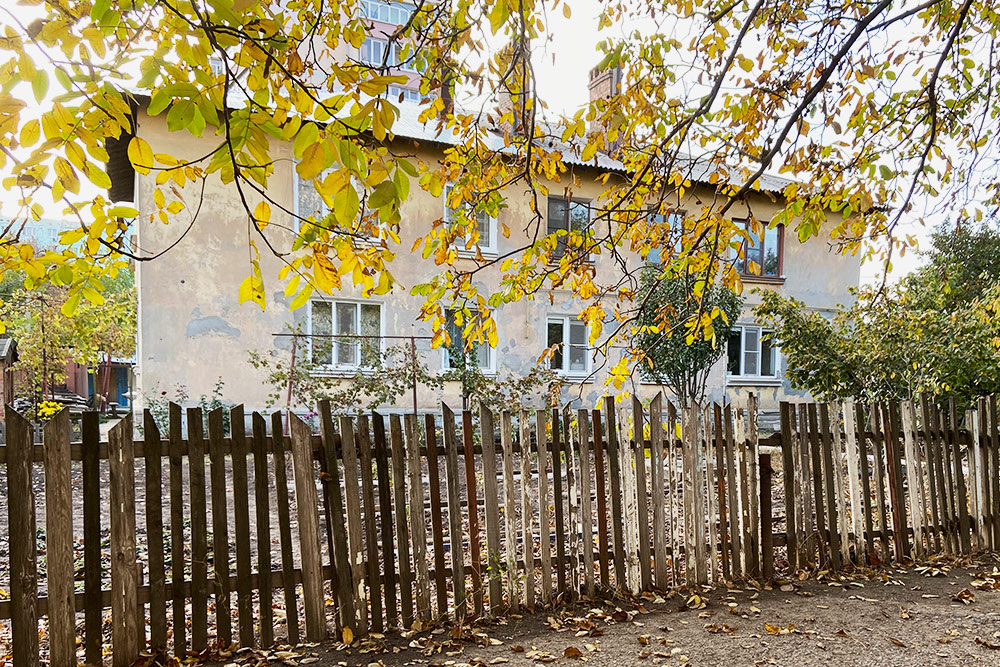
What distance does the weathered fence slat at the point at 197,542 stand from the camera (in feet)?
11.8

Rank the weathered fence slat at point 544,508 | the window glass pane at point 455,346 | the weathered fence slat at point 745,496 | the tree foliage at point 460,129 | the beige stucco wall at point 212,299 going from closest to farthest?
1. the tree foliage at point 460,129
2. the weathered fence slat at point 544,508
3. the weathered fence slat at point 745,496
4. the beige stucco wall at point 212,299
5. the window glass pane at point 455,346

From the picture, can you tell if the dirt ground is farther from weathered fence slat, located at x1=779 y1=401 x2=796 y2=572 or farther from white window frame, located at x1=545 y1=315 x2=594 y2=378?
white window frame, located at x1=545 y1=315 x2=594 y2=378

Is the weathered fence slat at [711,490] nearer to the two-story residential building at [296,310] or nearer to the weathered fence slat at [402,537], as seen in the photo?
the weathered fence slat at [402,537]

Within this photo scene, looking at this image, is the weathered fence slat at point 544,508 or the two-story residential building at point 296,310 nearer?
the weathered fence slat at point 544,508

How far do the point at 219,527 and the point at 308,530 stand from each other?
0.46 metres

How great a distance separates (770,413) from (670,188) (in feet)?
45.1

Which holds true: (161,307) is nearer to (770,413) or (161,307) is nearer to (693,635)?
(693,635)

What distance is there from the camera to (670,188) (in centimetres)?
496

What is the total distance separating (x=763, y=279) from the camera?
1756 centimetres

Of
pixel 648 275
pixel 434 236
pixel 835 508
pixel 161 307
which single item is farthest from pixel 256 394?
pixel 835 508

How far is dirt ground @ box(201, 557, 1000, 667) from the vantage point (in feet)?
12.3

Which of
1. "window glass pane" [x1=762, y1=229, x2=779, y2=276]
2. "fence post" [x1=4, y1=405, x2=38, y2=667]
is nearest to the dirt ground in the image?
"fence post" [x1=4, y1=405, x2=38, y2=667]

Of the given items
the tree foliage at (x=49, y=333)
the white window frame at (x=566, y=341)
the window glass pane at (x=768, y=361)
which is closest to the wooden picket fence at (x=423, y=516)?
the white window frame at (x=566, y=341)

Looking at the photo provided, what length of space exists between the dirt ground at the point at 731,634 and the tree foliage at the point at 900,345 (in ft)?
18.1
